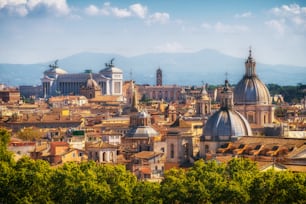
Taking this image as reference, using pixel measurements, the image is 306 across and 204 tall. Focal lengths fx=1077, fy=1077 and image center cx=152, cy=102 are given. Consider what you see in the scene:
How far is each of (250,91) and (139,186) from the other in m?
43.8

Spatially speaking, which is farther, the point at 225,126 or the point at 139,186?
the point at 225,126

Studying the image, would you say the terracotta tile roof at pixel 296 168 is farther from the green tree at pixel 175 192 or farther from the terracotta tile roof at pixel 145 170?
the terracotta tile roof at pixel 145 170

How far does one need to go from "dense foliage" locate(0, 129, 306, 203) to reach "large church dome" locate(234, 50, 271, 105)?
3608 cm

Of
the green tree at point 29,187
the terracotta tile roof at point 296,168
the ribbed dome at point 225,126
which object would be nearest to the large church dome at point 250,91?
the ribbed dome at point 225,126

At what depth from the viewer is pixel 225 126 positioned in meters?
78.3

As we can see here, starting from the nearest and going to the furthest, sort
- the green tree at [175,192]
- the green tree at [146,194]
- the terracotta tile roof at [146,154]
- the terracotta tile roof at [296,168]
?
the green tree at [146,194]
the green tree at [175,192]
the terracotta tile roof at [296,168]
the terracotta tile roof at [146,154]

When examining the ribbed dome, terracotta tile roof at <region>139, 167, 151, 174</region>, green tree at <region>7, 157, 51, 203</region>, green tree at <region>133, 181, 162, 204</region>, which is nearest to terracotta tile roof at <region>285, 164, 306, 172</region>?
terracotta tile roof at <region>139, 167, 151, 174</region>

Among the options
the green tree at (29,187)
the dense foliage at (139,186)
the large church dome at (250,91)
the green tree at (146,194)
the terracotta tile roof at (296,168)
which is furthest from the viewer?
the large church dome at (250,91)

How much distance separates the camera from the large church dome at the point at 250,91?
9762 centimetres

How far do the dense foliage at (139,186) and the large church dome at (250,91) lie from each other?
36.1m

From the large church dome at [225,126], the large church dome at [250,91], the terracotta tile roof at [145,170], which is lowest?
the terracotta tile roof at [145,170]

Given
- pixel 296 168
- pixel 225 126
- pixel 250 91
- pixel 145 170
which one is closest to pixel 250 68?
pixel 250 91

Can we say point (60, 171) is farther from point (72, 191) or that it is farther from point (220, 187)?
point (220, 187)

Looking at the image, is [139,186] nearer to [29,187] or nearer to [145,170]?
[29,187]
